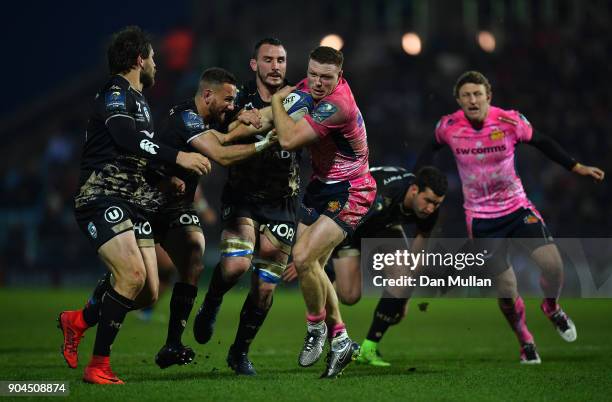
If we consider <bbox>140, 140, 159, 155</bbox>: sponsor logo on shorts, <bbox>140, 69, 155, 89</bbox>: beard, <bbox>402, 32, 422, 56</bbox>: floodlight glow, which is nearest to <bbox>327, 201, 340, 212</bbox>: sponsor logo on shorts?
<bbox>140, 140, 159, 155</bbox>: sponsor logo on shorts

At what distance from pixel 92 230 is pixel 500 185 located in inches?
176

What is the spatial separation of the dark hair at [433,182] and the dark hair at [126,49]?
323cm

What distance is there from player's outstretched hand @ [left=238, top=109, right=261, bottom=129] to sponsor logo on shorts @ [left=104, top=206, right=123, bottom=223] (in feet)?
4.10

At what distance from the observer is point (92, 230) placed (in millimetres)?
7777

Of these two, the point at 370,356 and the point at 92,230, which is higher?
the point at 92,230

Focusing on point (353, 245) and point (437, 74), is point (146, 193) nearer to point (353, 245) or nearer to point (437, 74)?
point (353, 245)

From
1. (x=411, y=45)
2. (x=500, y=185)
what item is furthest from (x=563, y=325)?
(x=411, y=45)

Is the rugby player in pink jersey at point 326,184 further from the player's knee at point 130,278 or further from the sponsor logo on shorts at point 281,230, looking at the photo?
the player's knee at point 130,278

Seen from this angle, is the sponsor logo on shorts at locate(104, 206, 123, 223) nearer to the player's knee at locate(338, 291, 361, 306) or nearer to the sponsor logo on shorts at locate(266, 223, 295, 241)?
the sponsor logo on shorts at locate(266, 223, 295, 241)

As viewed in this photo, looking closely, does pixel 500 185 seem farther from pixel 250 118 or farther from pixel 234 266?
pixel 250 118

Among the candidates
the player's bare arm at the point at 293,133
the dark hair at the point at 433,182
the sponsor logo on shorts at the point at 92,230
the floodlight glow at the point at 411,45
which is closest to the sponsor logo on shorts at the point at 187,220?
the sponsor logo on shorts at the point at 92,230

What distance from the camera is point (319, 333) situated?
814cm

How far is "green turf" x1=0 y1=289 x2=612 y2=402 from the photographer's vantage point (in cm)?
740

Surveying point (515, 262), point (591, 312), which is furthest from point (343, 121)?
point (515, 262)
